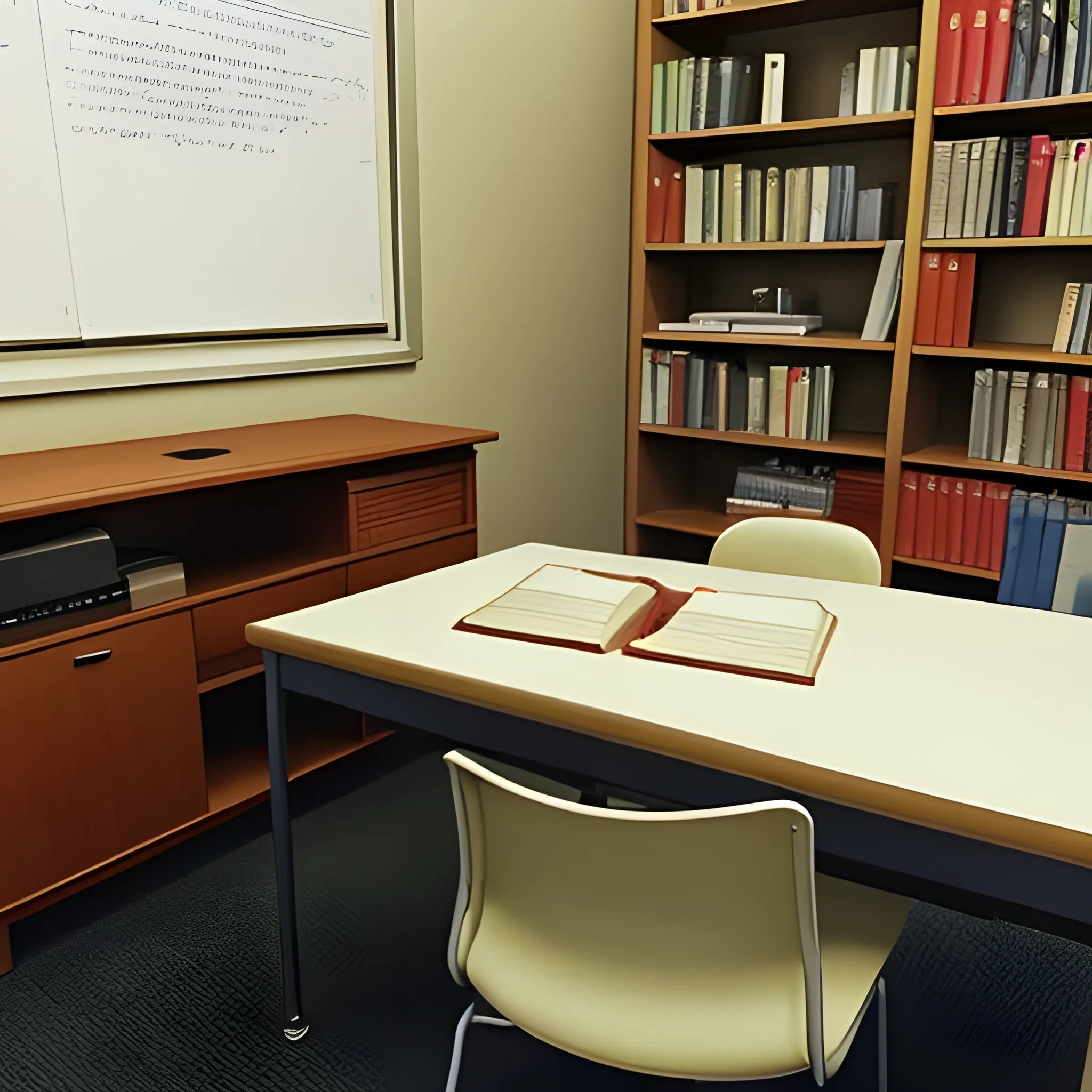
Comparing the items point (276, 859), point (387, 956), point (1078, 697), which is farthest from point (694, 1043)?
point (387, 956)

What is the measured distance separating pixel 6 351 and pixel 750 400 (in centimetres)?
239

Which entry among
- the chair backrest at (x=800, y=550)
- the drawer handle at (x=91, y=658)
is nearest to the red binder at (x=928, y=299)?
the chair backrest at (x=800, y=550)

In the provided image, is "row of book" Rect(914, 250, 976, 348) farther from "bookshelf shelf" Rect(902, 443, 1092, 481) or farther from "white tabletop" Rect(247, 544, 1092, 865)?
"white tabletop" Rect(247, 544, 1092, 865)

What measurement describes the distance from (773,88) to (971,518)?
1.57 meters

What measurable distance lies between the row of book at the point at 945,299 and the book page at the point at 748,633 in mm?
→ 1820

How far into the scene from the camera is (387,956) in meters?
1.98

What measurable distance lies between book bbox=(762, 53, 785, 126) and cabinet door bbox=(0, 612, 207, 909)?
8.37 ft

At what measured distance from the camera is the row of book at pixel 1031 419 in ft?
9.87

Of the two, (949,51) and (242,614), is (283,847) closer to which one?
(242,614)

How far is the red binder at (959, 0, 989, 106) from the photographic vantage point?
9.58 ft

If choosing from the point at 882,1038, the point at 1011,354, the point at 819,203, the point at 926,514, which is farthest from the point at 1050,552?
the point at 882,1038

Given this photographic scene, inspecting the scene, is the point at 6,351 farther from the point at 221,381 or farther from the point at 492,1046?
the point at 492,1046

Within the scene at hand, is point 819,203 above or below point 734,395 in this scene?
above

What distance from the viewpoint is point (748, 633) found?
1535 millimetres
